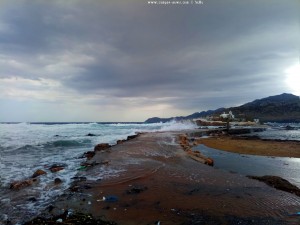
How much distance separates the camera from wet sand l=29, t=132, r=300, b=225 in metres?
5.48

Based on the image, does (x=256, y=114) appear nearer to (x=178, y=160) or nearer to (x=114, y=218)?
(x=178, y=160)

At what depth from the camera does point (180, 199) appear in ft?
22.0

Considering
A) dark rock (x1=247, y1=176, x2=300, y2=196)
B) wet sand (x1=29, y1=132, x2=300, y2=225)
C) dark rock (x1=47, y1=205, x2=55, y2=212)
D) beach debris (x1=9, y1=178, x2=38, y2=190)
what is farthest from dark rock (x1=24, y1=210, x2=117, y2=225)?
dark rock (x1=247, y1=176, x2=300, y2=196)

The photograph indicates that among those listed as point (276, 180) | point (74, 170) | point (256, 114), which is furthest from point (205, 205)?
point (256, 114)

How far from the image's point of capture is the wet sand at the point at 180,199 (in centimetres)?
548

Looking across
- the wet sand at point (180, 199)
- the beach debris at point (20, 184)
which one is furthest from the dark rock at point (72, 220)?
the beach debris at point (20, 184)

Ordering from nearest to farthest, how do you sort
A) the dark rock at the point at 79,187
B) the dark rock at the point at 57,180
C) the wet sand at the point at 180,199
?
1. the wet sand at the point at 180,199
2. the dark rock at the point at 79,187
3. the dark rock at the point at 57,180

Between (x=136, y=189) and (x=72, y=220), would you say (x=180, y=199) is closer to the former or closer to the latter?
(x=136, y=189)

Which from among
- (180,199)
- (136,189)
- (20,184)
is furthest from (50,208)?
(180,199)

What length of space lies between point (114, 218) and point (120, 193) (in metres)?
1.89

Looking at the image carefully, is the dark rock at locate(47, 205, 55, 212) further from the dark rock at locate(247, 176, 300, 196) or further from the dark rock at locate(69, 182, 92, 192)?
the dark rock at locate(247, 176, 300, 196)

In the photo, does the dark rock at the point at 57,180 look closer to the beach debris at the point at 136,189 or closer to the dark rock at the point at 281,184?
the beach debris at the point at 136,189

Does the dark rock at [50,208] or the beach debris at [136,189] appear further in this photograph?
the beach debris at [136,189]

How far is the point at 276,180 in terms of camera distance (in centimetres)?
839
